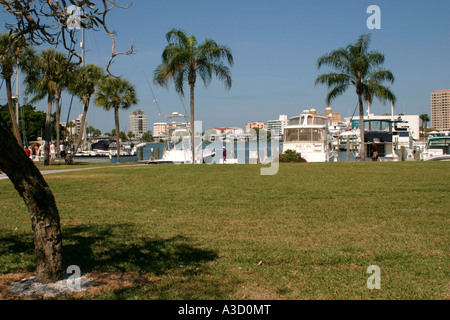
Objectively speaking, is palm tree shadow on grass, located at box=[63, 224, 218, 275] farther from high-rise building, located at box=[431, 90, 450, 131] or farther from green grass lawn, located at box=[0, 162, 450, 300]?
high-rise building, located at box=[431, 90, 450, 131]

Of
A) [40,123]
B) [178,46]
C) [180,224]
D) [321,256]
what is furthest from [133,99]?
[40,123]

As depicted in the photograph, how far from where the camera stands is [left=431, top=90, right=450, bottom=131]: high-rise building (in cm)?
16650

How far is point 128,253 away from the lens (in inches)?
240

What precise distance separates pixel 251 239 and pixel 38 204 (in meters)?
3.56

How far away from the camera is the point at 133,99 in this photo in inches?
1671

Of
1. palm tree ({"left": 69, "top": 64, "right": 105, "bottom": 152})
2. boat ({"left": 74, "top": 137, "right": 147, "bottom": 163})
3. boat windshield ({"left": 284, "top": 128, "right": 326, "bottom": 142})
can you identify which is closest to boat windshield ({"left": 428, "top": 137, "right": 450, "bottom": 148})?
boat windshield ({"left": 284, "top": 128, "right": 326, "bottom": 142})

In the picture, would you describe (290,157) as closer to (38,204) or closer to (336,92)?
(336,92)

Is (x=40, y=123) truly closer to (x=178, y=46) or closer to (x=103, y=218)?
(x=178, y=46)

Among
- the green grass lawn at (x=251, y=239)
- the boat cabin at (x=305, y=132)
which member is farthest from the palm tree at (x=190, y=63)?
the green grass lawn at (x=251, y=239)

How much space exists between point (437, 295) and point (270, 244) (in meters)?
2.69

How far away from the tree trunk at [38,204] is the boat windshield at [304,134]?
88.2 ft

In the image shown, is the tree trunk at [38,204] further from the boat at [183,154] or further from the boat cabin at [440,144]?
the boat cabin at [440,144]
